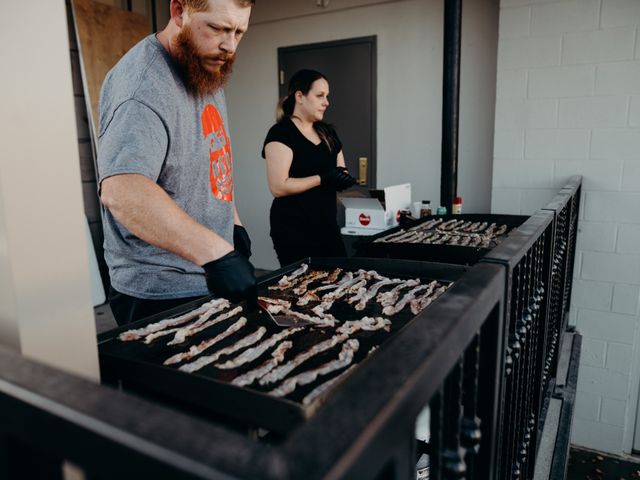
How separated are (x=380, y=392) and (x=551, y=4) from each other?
362cm

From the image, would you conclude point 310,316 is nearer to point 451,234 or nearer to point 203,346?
point 203,346

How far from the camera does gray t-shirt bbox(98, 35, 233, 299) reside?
1.30 metres

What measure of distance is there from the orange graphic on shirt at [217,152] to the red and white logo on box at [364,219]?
1887 millimetres

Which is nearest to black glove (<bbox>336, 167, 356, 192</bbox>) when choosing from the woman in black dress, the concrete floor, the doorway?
the woman in black dress

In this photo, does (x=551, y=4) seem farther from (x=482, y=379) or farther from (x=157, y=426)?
(x=157, y=426)

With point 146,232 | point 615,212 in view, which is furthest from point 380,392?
point 615,212

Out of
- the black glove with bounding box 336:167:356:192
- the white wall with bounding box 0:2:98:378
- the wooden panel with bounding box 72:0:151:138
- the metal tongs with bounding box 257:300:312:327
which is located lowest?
the metal tongs with bounding box 257:300:312:327

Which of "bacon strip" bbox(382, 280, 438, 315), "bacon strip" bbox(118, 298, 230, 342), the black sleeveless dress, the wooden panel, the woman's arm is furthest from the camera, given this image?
the wooden panel

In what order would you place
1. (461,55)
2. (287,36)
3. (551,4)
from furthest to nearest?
(287,36)
(461,55)
(551,4)

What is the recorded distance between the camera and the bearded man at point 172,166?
3.92 feet

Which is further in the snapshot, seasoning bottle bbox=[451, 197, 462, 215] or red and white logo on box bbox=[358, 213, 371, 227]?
seasoning bottle bbox=[451, 197, 462, 215]

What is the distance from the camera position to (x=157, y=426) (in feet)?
1.29

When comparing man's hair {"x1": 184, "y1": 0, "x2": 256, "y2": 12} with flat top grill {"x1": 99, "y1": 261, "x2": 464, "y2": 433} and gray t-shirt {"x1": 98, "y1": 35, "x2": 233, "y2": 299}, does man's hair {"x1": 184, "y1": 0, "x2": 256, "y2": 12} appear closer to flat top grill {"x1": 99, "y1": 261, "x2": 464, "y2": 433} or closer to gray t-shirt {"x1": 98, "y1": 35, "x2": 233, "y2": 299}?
gray t-shirt {"x1": 98, "y1": 35, "x2": 233, "y2": 299}

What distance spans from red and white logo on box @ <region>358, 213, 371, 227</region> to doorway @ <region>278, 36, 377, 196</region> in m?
1.08
